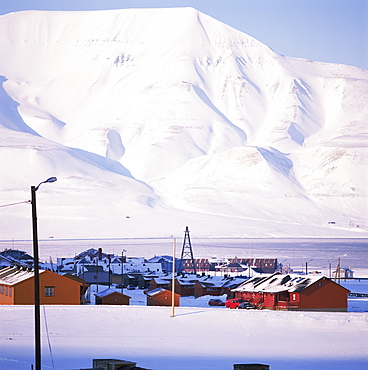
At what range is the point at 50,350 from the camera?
25.0m

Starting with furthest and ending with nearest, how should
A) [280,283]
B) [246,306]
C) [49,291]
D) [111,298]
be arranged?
[280,283], [111,298], [246,306], [49,291]

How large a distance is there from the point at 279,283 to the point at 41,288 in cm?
1411

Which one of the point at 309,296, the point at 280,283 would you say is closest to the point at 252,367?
the point at 309,296

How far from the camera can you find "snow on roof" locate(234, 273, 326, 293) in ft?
147

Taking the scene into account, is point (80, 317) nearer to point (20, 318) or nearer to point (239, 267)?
point (20, 318)

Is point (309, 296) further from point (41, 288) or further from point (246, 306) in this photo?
point (41, 288)

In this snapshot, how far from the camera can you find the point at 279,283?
4734 cm

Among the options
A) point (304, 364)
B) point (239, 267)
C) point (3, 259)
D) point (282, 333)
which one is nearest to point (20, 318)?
point (282, 333)

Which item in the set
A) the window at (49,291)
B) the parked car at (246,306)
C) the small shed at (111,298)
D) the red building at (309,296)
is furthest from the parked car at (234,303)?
the window at (49,291)

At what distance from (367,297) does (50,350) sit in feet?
118

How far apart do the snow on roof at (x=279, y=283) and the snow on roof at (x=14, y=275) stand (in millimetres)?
13182

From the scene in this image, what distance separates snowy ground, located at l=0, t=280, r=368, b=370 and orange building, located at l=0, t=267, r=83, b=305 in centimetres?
344

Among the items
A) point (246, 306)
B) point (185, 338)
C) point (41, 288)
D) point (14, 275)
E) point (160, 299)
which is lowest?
point (185, 338)

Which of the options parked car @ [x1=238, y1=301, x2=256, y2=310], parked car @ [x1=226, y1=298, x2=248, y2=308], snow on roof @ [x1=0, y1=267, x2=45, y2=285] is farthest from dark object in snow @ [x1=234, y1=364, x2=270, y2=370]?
Result: parked car @ [x1=226, y1=298, x2=248, y2=308]
